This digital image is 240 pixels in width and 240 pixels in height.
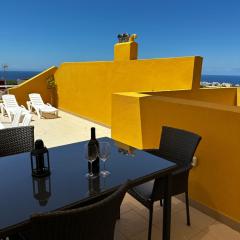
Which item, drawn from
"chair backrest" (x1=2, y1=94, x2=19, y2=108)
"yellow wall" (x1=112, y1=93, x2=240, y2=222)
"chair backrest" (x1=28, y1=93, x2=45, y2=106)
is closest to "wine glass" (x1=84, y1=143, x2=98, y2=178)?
"yellow wall" (x1=112, y1=93, x2=240, y2=222)

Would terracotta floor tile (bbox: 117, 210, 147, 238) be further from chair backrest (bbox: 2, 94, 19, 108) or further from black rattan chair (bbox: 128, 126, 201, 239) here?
chair backrest (bbox: 2, 94, 19, 108)

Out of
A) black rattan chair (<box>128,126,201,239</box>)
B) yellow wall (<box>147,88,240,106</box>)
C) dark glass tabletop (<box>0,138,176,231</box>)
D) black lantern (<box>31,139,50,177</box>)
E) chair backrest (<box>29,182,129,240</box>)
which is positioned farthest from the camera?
yellow wall (<box>147,88,240,106</box>)

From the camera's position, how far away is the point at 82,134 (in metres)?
5.70

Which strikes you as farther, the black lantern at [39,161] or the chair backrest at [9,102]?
the chair backrest at [9,102]

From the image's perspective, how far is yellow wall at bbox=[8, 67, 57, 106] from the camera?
9.05 meters

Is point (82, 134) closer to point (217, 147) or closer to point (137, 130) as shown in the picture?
point (137, 130)

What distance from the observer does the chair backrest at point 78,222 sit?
89 centimetres

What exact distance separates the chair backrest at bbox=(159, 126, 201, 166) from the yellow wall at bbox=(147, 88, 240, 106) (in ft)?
6.02

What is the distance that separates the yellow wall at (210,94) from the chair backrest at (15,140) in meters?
2.35

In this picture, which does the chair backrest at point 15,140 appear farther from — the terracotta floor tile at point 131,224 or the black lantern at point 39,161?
the terracotta floor tile at point 131,224

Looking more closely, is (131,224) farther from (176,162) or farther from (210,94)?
(210,94)

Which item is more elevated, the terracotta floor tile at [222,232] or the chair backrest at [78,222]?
the chair backrest at [78,222]

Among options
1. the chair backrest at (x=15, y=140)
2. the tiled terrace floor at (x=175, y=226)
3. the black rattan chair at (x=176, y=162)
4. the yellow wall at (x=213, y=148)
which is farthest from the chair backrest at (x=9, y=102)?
the black rattan chair at (x=176, y=162)

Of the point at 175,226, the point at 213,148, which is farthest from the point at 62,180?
the point at 213,148
